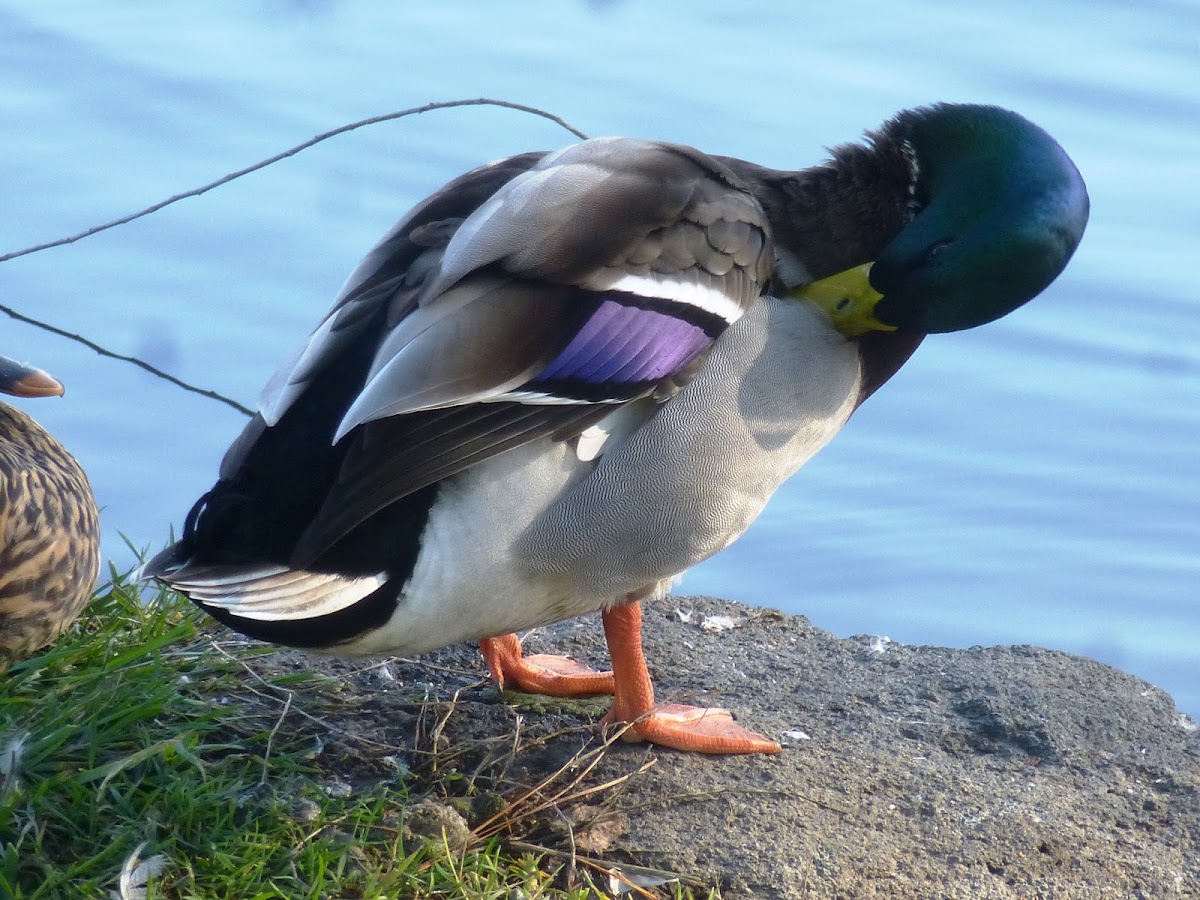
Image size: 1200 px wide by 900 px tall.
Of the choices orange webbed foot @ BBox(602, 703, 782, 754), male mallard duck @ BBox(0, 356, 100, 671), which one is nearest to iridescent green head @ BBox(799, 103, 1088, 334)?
orange webbed foot @ BBox(602, 703, 782, 754)

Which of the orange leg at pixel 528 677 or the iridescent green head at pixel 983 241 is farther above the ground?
the iridescent green head at pixel 983 241

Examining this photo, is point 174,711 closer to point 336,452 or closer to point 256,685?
point 256,685

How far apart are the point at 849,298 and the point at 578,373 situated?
0.60 m

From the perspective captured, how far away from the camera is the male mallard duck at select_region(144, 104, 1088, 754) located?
2588 millimetres

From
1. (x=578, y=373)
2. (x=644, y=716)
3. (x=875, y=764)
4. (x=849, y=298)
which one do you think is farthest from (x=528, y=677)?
(x=849, y=298)

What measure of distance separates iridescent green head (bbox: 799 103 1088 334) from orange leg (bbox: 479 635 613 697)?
1.01 meters

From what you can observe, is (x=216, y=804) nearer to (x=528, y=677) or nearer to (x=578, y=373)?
(x=528, y=677)

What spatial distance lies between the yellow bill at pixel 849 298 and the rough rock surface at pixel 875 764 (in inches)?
35.9

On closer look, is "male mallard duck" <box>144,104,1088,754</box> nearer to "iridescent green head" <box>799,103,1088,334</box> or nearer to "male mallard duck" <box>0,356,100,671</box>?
"iridescent green head" <box>799,103,1088,334</box>

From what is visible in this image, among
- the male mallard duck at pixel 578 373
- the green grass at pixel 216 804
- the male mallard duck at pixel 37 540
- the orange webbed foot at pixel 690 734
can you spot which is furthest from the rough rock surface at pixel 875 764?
the male mallard duck at pixel 37 540

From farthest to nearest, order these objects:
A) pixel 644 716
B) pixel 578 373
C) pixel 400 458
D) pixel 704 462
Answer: pixel 644 716 < pixel 704 462 < pixel 578 373 < pixel 400 458

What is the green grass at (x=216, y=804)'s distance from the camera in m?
2.57

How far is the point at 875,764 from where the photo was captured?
3207 mm

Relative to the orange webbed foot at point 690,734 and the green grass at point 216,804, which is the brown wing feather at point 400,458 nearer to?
the green grass at point 216,804
